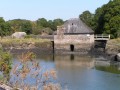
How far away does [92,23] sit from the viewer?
78938mm

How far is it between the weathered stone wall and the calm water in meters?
12.4

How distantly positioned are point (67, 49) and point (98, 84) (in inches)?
1242

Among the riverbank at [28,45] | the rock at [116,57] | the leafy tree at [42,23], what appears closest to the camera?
the rock at [116,57]

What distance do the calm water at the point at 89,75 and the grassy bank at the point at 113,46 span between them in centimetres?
763

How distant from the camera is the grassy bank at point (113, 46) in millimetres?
56022

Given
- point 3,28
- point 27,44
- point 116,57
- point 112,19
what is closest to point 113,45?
point 116,57

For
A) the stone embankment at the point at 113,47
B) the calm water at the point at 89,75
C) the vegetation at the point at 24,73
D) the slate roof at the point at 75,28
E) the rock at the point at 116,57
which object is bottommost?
the calm water at the point at 89,75

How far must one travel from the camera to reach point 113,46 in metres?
56.9

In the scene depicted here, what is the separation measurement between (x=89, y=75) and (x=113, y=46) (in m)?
21.1

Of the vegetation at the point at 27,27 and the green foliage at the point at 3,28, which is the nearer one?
the green foliage at the point at 3,28

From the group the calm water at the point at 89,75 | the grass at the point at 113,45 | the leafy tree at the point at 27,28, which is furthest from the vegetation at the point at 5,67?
the leafy tree at the point at 27,28

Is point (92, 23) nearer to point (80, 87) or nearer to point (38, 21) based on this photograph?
point (38, 21)

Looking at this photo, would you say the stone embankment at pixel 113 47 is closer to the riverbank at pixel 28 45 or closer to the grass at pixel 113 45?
the grass at pixel 113 45

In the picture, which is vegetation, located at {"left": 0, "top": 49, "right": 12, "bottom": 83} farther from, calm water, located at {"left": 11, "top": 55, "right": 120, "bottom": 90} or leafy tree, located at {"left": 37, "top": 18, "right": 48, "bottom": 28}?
leafy tree, located at {"left": 37, "top": 18, "right": 48, "bottom": 28}
